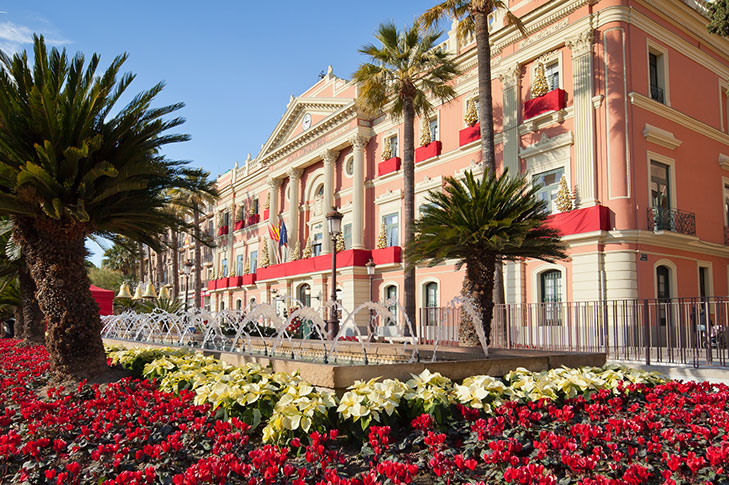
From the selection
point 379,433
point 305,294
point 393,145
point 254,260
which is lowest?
point 379,433

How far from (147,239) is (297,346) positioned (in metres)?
3.65

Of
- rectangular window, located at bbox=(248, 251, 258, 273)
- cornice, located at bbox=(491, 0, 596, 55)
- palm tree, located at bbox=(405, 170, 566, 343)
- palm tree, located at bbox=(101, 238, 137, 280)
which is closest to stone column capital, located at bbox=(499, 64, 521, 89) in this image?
cornice, located at bbox=(491, 0, 596, 55)

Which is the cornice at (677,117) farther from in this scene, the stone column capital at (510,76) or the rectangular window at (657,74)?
the stone column capital at (510,76)

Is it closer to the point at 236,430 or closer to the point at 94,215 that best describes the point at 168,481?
the point at 236,430

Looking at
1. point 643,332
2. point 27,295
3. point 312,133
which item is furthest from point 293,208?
point 643,332

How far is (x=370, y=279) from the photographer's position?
2786 cm

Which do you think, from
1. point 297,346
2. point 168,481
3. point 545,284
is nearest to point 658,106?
point 545,284

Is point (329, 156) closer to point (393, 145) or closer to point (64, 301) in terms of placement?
point (393, 145)

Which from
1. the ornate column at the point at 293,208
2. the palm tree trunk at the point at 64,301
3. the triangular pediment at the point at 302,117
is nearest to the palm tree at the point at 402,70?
the triangular pediment at the point at 302,117

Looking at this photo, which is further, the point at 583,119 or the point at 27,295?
the point at 583,119

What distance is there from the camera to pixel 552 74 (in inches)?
833

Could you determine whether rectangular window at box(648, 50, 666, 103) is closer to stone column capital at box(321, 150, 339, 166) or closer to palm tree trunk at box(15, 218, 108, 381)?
stone column capital at box(321, 150, 339, 166)

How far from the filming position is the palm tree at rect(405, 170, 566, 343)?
9867 mm

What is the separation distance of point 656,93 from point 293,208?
2233cm
